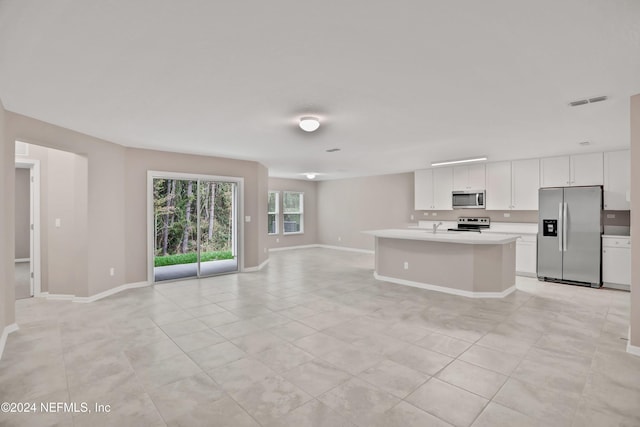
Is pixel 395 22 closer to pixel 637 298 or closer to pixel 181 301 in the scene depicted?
pixel 637 298

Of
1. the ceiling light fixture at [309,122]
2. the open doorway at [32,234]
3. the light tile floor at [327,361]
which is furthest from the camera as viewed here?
the open doorway at [32,234]

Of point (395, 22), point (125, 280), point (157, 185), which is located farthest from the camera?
point (157, 185)

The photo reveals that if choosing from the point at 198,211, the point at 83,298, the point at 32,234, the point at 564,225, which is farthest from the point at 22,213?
the point at 564,225

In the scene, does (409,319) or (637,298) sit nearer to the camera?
(637,298)

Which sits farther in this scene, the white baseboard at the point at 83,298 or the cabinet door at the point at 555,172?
the cabinet door at the point at 555,172

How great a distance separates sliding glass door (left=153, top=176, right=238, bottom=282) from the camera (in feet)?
19.1

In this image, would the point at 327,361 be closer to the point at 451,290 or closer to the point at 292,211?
the point at 451,290

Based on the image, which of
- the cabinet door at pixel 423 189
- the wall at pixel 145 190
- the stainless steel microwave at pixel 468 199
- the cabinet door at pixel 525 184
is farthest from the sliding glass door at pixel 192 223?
the cabinet door at pixel 525 184

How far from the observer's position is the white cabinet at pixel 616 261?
520 centimetres

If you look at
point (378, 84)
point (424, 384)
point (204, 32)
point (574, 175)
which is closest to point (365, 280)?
point (424, 384)

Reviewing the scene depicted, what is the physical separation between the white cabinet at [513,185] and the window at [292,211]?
6.00 metres

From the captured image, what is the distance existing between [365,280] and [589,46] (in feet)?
15.2

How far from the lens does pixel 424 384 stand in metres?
2.37

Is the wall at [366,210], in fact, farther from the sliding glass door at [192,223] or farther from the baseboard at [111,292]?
the baseboard at [111,292]
